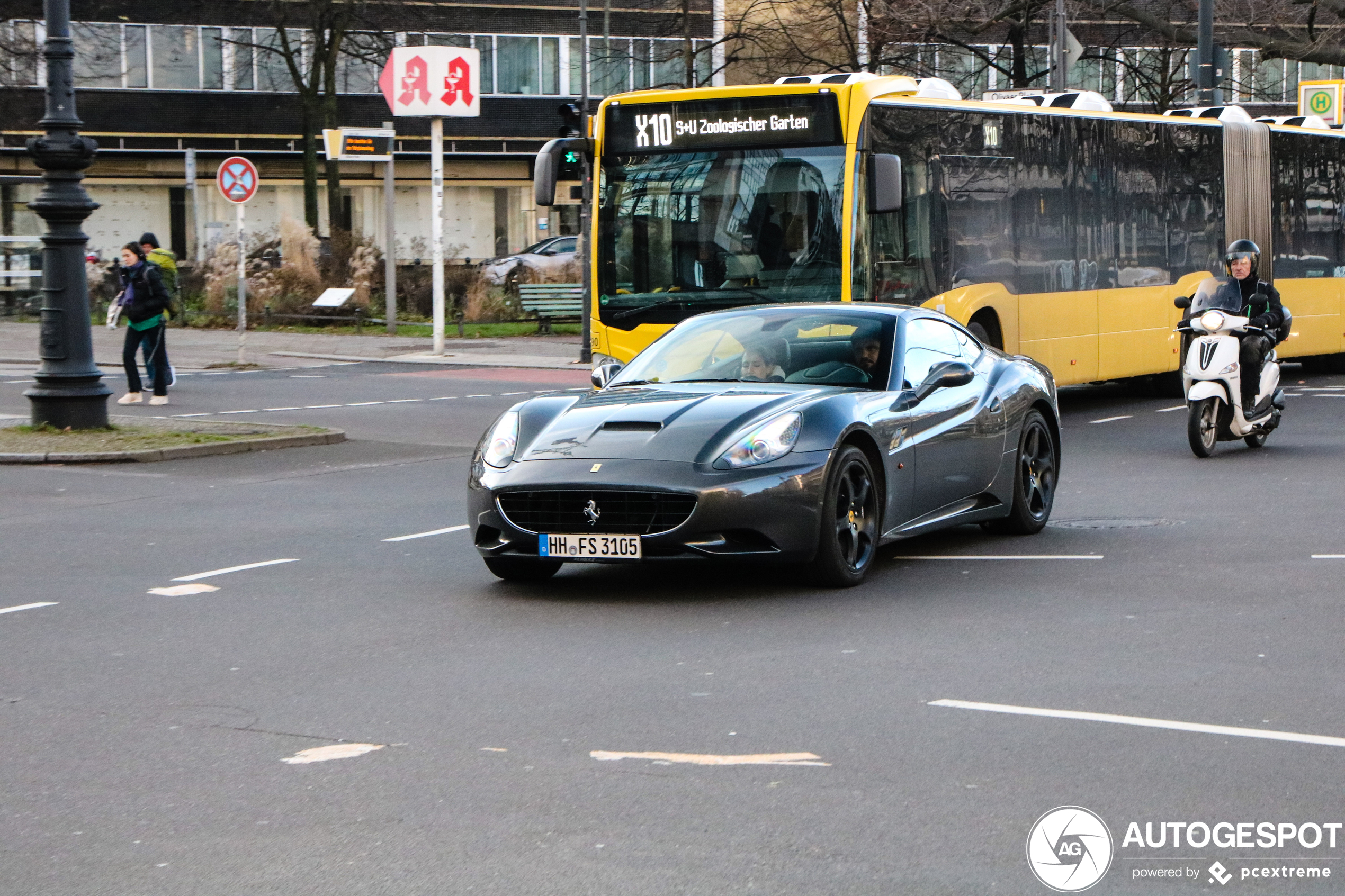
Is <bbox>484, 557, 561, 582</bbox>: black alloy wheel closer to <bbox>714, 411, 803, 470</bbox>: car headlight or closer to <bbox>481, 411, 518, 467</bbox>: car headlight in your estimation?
<bbox>481, 411, 518, 467</bbox>: car headlight

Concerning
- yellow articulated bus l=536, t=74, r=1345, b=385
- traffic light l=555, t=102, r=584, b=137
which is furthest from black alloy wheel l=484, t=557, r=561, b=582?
traffic light l=555, t=102, r=584, b=137

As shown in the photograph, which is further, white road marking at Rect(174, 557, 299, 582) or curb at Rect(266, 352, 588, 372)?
curb at Rect(266, 352, 588, 372)

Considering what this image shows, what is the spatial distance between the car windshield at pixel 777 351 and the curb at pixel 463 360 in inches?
705

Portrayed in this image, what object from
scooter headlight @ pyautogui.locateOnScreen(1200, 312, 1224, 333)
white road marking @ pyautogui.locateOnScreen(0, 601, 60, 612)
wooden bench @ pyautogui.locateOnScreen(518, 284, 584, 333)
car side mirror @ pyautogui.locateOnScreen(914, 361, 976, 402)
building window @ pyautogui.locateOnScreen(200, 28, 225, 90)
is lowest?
white road marking @ pyautogui.locateOnScreen(0, 601, 60, 612)

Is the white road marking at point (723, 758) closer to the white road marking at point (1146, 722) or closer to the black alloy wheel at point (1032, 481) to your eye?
the white road marking at point (1146, 722)

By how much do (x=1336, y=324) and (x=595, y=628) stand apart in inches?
754

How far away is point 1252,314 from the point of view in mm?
15367

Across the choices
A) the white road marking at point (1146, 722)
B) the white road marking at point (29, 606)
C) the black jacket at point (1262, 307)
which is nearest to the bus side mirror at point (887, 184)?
the black jacket at point (1262, 307)

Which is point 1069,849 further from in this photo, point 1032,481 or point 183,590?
point 1032,481

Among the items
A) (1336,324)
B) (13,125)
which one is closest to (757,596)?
(1336,324)

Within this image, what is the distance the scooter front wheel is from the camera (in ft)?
48.8

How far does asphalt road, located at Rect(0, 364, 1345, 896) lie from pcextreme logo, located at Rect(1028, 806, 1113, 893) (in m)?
0.05

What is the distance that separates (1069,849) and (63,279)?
44.8ft

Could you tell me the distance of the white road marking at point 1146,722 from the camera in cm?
589
